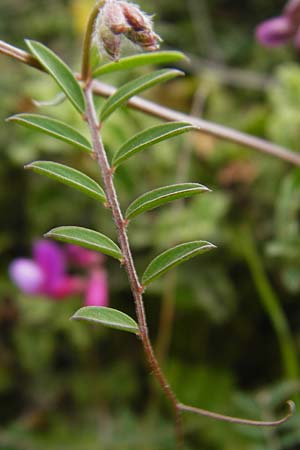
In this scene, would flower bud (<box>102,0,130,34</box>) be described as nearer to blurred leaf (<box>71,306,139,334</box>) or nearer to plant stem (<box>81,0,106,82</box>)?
plant stem (<box>81,0,106,82</box>)

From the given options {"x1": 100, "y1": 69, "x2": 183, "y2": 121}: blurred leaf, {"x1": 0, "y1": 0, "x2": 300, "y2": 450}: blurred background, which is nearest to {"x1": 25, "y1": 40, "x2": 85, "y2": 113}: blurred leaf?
{"x1": 100, "y1": 69, "x2": 183, "y2": 121}: blurred leaf

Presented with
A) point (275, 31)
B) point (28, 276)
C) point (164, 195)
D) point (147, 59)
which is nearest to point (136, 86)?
point (147, 59)

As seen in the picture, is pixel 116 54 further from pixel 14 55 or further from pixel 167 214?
pixel 167 214

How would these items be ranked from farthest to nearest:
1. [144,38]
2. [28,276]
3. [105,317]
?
1. [28,276]
2. [144,38]
3. [105,317]

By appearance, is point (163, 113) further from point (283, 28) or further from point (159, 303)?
point (159, 303)

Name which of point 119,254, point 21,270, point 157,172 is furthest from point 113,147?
point 119,254
